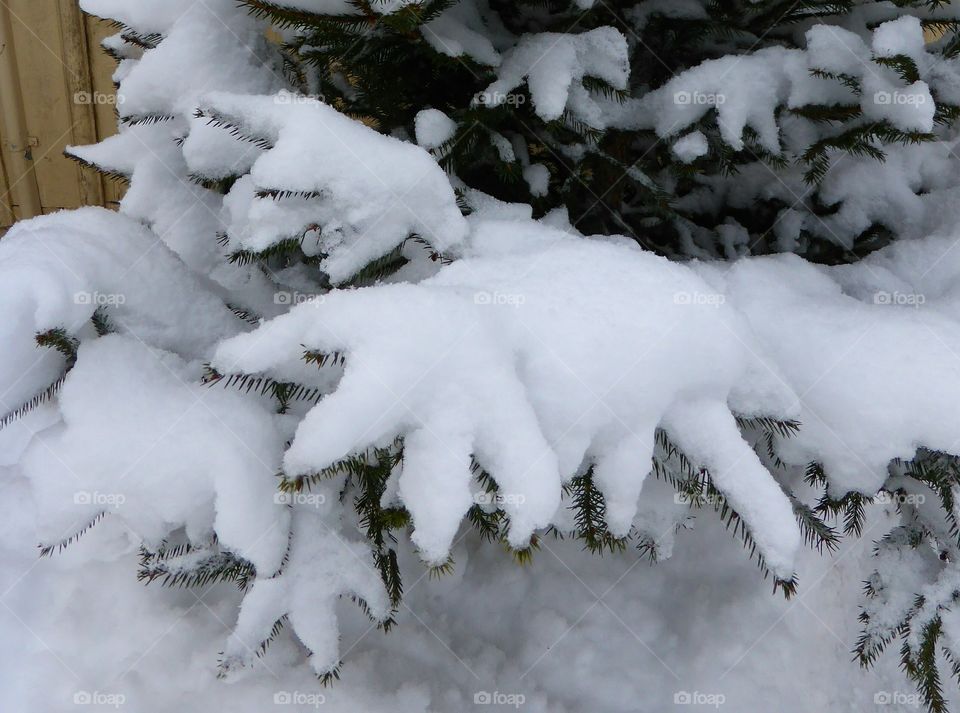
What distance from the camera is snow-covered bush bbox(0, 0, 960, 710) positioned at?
1.18m

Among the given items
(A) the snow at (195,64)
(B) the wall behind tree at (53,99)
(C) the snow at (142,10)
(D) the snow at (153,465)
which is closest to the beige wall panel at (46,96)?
(B) the wall behind tree at (53,99)

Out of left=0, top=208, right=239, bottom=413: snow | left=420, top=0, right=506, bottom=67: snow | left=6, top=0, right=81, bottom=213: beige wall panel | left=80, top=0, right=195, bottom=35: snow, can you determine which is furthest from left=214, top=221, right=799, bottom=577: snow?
left=6, top=0, right=81, bottom=213: beige wall panel

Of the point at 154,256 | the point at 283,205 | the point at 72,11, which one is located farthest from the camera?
the point at 72,11

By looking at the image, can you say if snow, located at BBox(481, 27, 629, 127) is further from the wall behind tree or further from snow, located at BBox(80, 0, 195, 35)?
the wall behind tree

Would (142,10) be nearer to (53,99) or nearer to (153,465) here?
(153,465)

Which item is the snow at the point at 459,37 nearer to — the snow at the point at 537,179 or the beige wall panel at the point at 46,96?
the snow at the point at 537,179

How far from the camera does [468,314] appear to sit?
1202mm

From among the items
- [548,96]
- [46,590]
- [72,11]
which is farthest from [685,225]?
[72,11]

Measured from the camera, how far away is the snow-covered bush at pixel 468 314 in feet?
3.87

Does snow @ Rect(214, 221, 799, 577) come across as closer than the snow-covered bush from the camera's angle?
Yes

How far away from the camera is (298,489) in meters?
1.08

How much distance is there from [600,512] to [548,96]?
0.99m

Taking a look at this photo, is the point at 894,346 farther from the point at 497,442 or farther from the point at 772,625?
the point at 772,625

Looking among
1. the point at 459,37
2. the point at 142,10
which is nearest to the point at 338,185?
the point at 459,37
